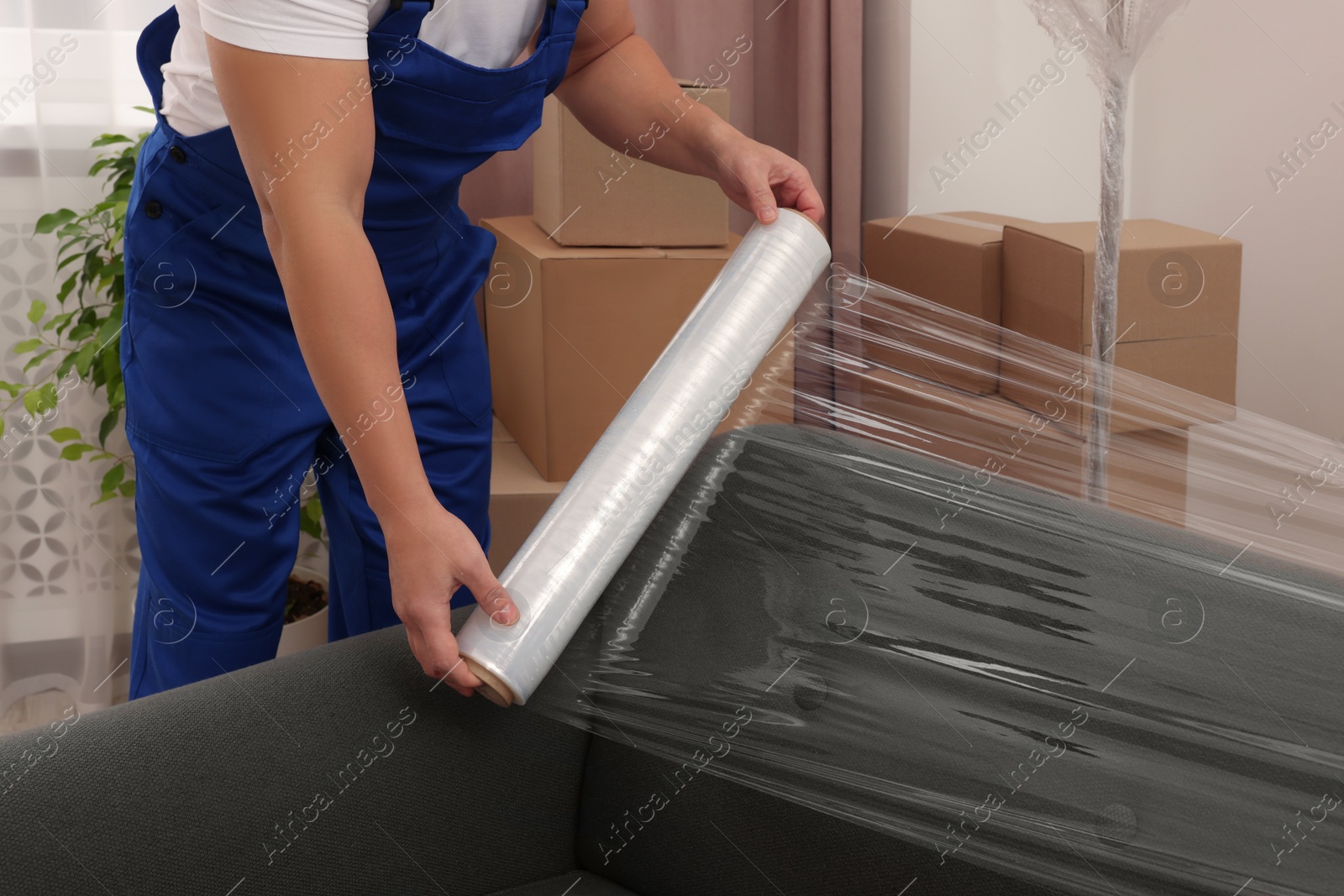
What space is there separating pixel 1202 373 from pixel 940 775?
101 centimetres

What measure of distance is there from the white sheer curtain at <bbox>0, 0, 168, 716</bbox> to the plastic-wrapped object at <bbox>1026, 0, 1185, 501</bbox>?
1.47 meters

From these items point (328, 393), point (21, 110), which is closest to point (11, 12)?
point (21, 110)

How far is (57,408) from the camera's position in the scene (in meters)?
1.83

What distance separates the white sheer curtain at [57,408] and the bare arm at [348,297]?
133 cm

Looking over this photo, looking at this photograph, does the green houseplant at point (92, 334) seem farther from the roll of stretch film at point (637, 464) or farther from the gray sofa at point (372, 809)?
the roll of stretch film at point (637, 464)

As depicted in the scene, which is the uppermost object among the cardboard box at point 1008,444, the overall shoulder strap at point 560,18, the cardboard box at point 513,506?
the overall shoulder strap at point 560,18

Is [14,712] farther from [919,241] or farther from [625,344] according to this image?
[919,241]

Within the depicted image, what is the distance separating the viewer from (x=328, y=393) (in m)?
0.73

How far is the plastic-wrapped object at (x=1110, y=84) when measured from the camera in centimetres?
141

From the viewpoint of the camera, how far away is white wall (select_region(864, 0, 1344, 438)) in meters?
1.66

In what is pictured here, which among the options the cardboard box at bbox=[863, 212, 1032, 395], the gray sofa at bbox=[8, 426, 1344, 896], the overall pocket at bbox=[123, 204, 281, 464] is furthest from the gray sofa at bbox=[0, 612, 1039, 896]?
the cardboard box at bbox=[863, 212, 1032, 395]

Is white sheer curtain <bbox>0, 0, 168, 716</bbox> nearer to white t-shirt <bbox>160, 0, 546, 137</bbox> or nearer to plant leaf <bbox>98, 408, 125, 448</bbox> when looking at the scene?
plant leaf <bbox>98, 408, 125, 448</bbox>

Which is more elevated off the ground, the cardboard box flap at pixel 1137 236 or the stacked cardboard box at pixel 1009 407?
the stacked cardboard box at pixel 1009 407

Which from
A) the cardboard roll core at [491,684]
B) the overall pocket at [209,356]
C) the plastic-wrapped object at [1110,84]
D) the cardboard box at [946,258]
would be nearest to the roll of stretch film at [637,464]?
the cardboard roll core at [491,684]
